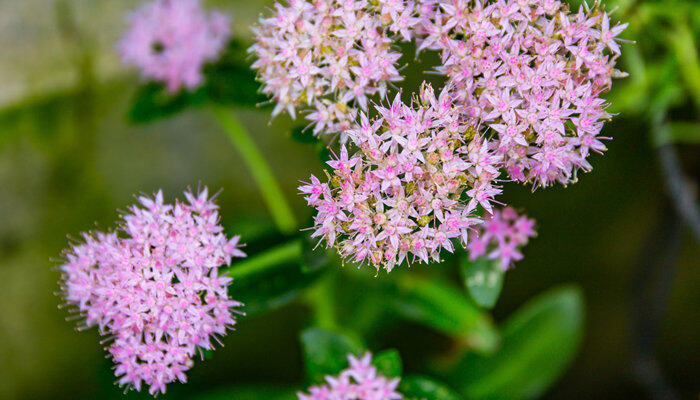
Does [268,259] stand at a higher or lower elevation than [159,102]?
lower

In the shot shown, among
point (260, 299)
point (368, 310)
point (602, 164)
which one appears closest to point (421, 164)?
point (260, 299)

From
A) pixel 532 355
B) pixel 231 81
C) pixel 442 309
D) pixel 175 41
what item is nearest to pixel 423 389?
pixel 442 309

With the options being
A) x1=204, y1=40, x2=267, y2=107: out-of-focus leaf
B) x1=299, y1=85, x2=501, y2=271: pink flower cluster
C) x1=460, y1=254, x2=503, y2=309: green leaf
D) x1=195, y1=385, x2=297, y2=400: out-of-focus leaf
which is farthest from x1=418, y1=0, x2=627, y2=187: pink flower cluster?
x1=195, y1=385, x2=297, y2=400: out-of-focus leaf

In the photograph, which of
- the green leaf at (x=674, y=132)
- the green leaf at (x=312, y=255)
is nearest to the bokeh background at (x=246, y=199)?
the green leaf at (x=674, y=132)

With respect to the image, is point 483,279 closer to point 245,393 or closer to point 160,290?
point 160,290

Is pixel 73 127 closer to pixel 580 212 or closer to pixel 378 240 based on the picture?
pixel 378 240

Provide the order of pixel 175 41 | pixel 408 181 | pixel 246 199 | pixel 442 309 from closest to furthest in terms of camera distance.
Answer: pixel 408 181 < pixel 175 41 < pixel 442 309 < pixel 246 199

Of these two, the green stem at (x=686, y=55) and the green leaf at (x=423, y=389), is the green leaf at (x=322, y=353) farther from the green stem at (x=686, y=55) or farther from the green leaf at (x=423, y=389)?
the green stem at (x=686, y=55)
